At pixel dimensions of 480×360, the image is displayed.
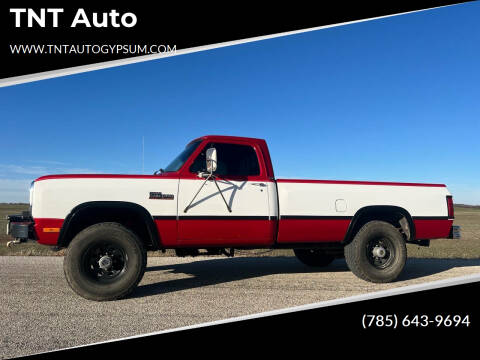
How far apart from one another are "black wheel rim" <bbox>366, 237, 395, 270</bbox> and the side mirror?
300 cm

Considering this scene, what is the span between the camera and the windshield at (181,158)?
17.2ft

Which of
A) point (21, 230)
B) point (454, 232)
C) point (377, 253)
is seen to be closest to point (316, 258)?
point (377, 253)

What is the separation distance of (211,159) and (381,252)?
10.9ft

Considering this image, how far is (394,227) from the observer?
19.1 feet

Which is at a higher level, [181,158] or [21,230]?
[181,158]

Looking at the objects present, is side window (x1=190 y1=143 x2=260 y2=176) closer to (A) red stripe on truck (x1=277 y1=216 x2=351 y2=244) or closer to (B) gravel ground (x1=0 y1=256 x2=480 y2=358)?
(A) red stripe on truck (x1=277 y1=216 x2=351 y2=244)

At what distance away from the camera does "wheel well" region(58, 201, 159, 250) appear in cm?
442

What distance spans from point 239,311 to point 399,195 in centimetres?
360

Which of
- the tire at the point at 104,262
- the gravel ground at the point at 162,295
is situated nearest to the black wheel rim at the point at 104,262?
the tire at the point at 104,262

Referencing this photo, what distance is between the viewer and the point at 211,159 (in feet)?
15.1

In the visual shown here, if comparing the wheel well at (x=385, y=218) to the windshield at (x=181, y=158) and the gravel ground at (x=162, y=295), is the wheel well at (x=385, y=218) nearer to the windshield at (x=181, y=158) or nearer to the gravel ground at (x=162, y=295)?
the gravel ground at (x=162, y=295)

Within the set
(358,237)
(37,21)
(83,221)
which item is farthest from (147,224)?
(37,21)

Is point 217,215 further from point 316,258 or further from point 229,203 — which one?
point 316,258

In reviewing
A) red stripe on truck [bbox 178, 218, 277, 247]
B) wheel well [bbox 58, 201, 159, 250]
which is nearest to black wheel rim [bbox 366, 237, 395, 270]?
red stripe on truck [bbox 178, 218, 277, 247]
